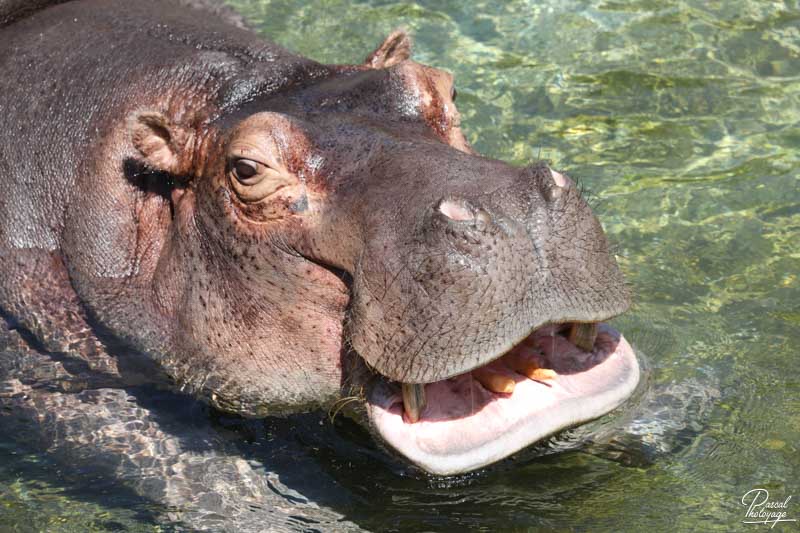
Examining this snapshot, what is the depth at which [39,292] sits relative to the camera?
17.8 feet

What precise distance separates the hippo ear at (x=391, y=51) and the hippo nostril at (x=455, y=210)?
1.94 meters

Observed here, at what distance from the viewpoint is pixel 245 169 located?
186 inches

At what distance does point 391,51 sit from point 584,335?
2.10 meters

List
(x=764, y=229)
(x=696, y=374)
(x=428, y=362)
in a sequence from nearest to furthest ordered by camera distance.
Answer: (x=428, y=362), (x=696, y=374), (x=764, y=229)

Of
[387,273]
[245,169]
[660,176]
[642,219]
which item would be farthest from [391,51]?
[660,176]

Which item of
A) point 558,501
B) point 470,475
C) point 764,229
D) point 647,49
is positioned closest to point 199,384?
point 470,475

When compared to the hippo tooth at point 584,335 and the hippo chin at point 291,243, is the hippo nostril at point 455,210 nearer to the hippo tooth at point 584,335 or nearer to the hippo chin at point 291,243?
the hippo chin at point 291,243

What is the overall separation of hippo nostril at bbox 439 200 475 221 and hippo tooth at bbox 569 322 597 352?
0.79 metres

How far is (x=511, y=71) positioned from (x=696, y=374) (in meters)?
3.50

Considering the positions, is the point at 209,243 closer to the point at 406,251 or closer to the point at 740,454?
the point at 406,251

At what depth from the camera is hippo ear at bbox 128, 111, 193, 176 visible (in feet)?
16.5

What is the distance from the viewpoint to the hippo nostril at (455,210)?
4.10m

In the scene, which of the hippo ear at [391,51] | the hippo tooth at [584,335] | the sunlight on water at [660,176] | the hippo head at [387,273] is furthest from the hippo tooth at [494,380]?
the hippo ear at [391,51]

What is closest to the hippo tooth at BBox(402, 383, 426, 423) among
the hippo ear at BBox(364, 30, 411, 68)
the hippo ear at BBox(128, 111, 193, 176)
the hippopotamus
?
the hippopotamus
